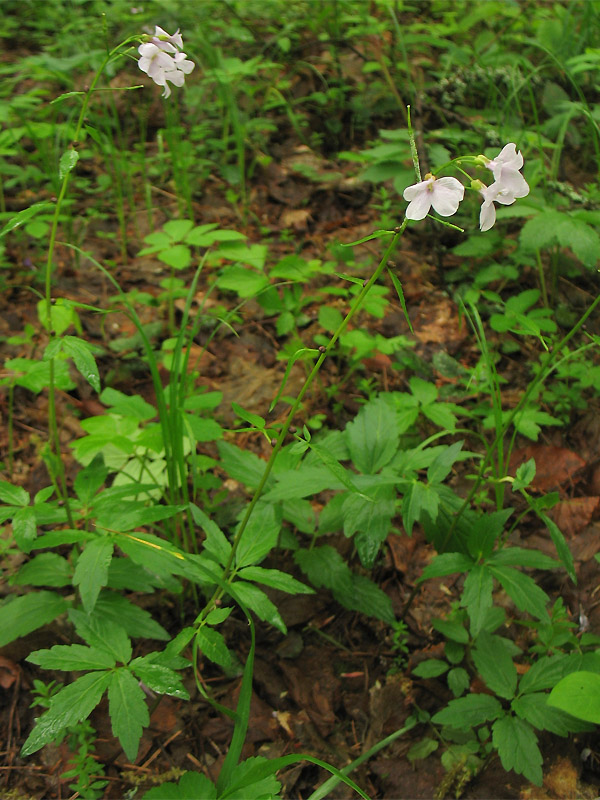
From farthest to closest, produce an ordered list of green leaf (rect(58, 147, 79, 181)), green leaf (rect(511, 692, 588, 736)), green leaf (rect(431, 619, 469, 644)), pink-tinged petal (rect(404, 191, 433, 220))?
1. green leaf (rect(431, 619, 469, 644))
2. green leaf (rect(511, 692, 588, 736))
3. green leaf (rect(58, 147, 79, 181))
4. pink-tinged petal (rect(404, 191, 433, 220))

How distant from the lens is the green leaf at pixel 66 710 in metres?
1.14

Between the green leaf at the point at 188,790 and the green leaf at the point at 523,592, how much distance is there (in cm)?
81

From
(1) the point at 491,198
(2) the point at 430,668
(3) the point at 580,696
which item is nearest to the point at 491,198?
(1) the point at 491,198

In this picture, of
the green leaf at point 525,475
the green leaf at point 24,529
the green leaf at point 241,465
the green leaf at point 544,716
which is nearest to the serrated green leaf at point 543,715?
the green leaf at point 544,716

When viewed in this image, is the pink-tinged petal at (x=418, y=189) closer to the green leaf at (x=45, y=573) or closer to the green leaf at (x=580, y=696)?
the green leaf at (x=580, y=696)

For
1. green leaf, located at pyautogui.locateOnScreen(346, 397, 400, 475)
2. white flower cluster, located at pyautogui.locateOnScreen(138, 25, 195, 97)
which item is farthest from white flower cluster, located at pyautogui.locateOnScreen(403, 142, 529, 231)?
green leaf, located at pyautogui.locateOnScreen(346, 397, 400, 475)

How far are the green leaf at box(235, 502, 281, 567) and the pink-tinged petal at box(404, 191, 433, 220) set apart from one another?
835 mm

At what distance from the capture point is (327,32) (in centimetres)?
400

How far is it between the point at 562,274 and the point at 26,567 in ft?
8.33

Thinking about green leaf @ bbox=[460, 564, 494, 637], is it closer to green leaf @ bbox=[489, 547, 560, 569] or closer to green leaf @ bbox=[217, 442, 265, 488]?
green leaf @ bbox=[489, 547, 560, 569]

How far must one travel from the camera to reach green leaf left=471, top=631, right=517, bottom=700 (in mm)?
1447

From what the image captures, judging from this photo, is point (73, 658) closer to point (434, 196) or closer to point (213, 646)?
point (213, 646)

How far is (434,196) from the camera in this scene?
3.21 feet

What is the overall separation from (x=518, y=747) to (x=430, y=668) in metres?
0.28
